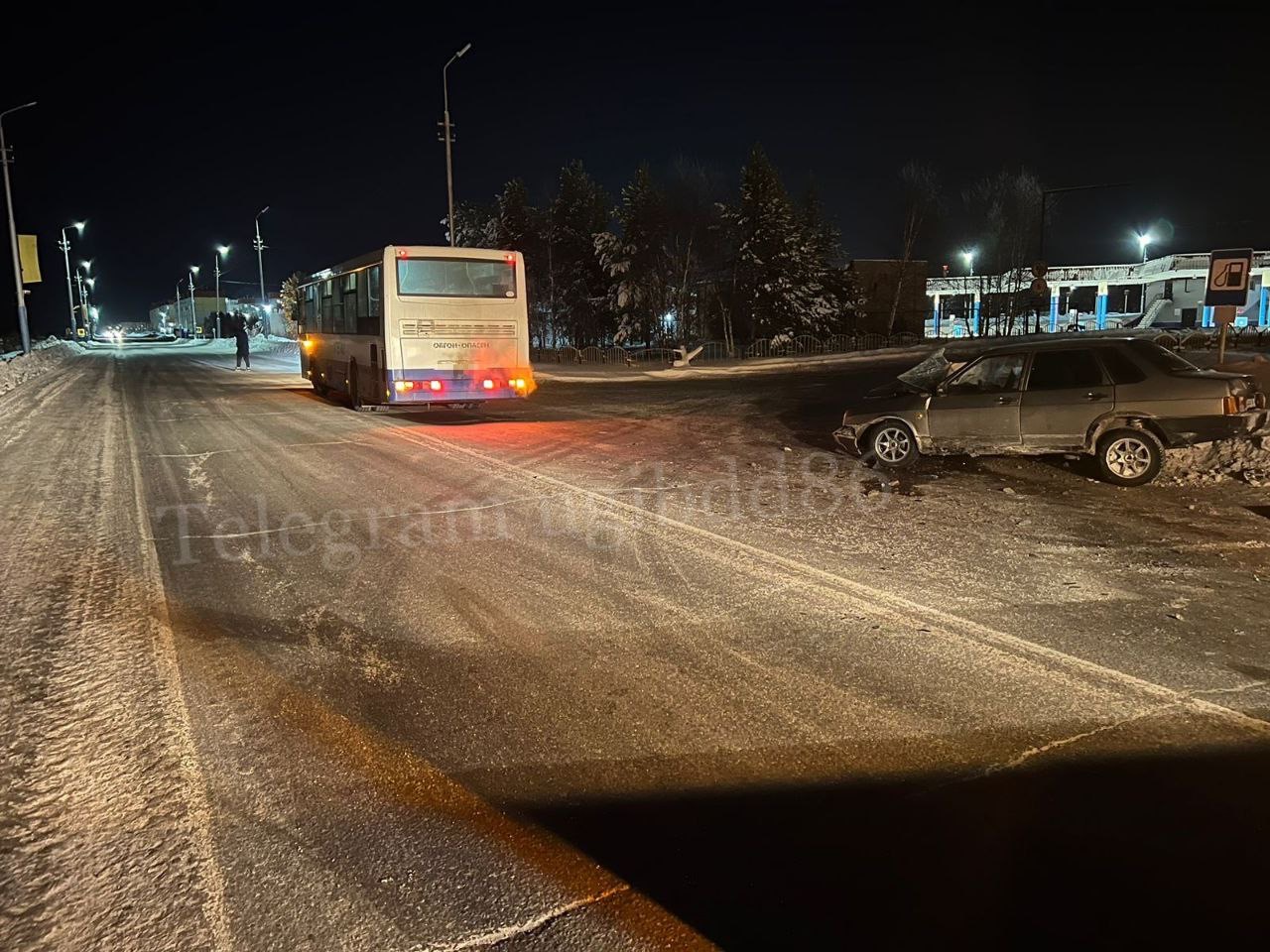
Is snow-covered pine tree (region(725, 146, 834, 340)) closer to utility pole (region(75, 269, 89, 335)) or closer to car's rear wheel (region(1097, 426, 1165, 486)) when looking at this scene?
car's rear wheel (region(1097, 426, 1165, 486))

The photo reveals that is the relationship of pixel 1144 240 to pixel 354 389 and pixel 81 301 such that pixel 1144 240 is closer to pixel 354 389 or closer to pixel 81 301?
pixel 354 389

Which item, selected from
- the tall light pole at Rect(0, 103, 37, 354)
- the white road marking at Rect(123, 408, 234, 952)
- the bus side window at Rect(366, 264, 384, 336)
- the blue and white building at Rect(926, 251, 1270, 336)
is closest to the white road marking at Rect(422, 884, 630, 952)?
the white road marking at Rect(123, 408, 234, 952)

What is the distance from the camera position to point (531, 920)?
314 cm

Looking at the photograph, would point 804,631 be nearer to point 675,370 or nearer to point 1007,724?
point 1007,724

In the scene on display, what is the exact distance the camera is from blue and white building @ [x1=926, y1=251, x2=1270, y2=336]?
60719mm

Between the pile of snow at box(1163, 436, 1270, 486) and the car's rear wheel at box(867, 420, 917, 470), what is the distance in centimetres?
294

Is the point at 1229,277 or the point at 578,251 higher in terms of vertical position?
the point at 578,251

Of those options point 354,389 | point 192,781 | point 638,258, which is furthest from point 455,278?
point 638,258

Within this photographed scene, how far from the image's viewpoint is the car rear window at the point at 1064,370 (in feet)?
35.9

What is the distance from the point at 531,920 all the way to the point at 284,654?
10.3 feet

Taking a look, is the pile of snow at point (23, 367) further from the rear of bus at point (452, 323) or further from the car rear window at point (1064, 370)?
the car rear window at point (1064, 370)

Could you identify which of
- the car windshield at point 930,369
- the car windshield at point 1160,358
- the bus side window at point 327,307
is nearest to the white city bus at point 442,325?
the bus side window at point 327,307

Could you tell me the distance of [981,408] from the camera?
37.7 ft

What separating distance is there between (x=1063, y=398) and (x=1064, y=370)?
0.37 m
